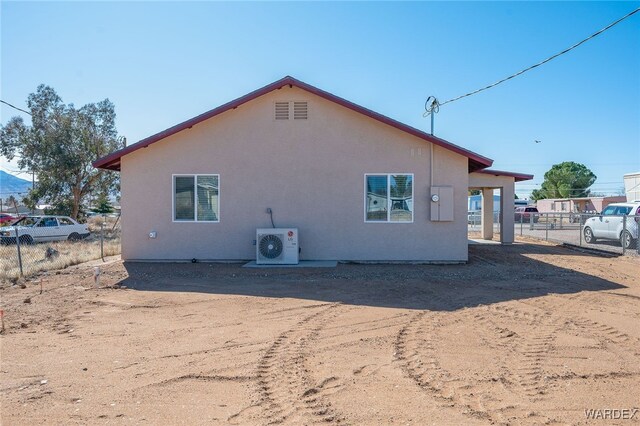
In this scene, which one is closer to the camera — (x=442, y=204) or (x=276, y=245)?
(x=276, y=245)

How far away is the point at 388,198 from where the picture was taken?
14.0m

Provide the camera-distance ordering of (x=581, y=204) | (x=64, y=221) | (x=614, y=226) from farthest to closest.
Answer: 1. (x=581, y=204)
2. (x=64, y=221)
3. (x=614, y=226)

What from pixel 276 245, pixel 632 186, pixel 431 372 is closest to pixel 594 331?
pixel 431 372

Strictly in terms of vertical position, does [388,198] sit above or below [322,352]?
above

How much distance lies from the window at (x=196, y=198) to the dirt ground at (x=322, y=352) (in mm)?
3188

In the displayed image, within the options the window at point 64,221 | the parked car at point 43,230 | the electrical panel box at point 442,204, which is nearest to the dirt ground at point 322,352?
the electrical panel box at point 442,204

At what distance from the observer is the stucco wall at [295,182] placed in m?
13.9

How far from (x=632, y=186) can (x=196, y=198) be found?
4348cm

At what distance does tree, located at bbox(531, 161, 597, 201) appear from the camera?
7175 cm

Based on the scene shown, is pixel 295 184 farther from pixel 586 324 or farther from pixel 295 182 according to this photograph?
pixel 586 324

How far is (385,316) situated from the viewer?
786 cm

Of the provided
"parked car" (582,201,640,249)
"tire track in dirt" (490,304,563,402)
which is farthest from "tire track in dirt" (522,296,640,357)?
"parked car" (582,201,640,249)

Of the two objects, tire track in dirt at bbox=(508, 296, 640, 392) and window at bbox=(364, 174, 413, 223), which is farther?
window at bbox=(364, 174, 413, 223)

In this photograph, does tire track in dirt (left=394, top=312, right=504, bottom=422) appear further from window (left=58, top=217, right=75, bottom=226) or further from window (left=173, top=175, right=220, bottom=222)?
window (left=58, top=217, right=75, bottom=226)
